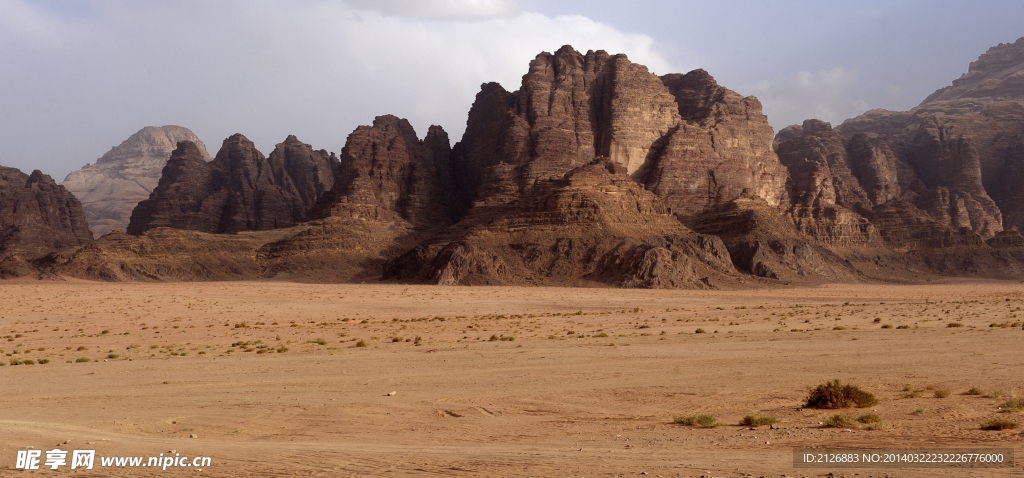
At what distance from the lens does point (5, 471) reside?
1016 centimetres

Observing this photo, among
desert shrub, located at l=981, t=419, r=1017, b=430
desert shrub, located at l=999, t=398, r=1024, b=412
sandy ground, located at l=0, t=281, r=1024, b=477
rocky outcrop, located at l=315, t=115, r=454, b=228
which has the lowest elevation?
sandy ground, located at l=0, t=281, r=1024, b=477

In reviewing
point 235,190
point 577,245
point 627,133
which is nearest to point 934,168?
point 627,133

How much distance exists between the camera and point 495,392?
1848 centimetres

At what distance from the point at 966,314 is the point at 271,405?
1656 inches

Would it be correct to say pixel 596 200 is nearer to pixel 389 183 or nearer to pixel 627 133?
pixel 627 133

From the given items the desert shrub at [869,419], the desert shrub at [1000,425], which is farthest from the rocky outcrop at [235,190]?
the desert shrub at [1000,425]

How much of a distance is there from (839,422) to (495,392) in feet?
27.1

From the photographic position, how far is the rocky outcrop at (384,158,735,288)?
3661 inches

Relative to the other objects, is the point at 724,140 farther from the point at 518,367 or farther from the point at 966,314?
the point at 518,367

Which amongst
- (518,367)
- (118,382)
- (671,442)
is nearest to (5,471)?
(671,442)

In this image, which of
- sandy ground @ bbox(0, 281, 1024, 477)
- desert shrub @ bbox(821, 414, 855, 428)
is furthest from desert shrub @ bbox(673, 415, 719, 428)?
desert shrub @ bbox(821, 414, 855, 428)

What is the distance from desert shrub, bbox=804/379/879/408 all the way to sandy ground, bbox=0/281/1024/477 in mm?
356

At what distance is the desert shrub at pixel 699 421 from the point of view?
13.8 meters

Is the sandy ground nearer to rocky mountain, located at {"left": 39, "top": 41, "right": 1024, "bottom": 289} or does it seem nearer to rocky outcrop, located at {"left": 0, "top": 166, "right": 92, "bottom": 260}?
rocky mountain, located at {"left": 39, "top": 41, "right": 1024, "bottom": 289}
